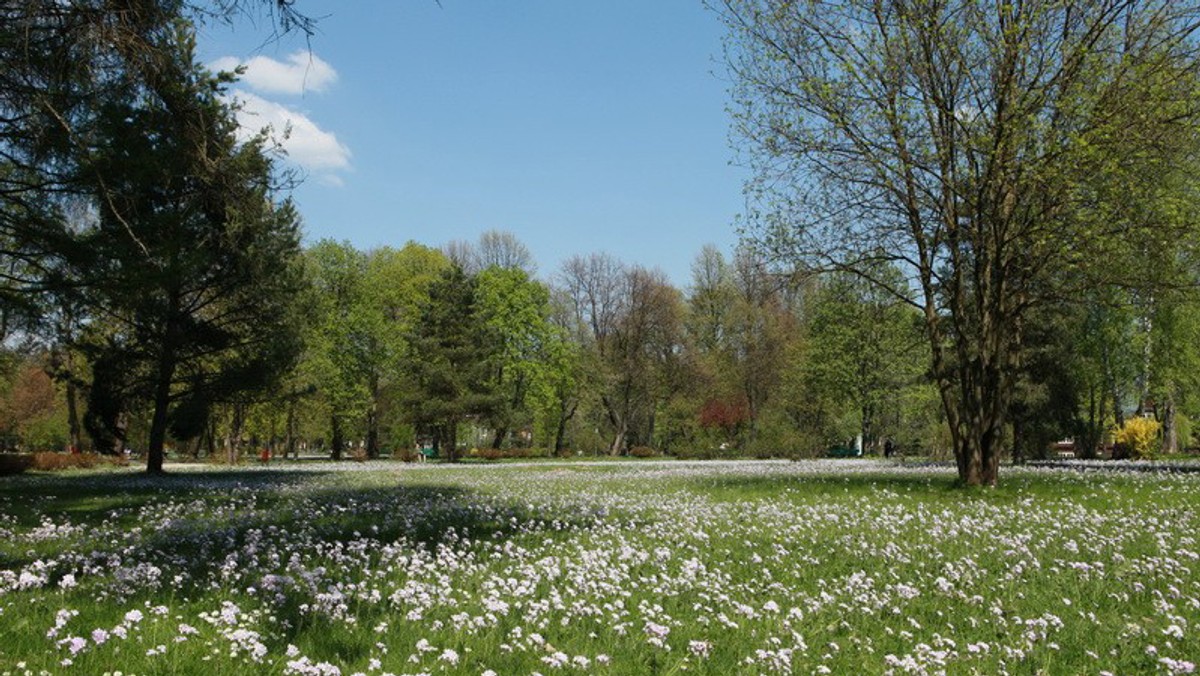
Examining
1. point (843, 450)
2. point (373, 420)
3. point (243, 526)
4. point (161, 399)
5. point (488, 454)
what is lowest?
point (843, 450)

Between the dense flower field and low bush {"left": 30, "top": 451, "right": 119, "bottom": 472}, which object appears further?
low bush {"left": 30, "top": 451, "right": 119, "bottom": 472}

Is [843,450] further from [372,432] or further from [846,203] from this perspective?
[846,203]

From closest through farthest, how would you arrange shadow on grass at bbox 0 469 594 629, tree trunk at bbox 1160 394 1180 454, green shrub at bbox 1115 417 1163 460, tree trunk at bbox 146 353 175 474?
1. shadow on grass at bbox 0 469 594 629
2. tree trunk at bbox 146 353 175 474
3. green shrub at bbox 1115 417 1163 460
4. tree trunk at bbox 1160 394 1180 454

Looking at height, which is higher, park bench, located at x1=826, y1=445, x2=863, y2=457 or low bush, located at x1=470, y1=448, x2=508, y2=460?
low bush, located at x1=470, y1=448, x2=508, y2=460

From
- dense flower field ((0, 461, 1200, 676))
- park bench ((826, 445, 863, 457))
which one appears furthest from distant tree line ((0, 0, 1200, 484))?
park bench ((826, 445, 863, 457))

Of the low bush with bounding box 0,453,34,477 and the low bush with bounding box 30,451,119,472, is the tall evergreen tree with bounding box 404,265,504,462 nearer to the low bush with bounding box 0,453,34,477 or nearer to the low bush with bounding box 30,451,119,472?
the low bush with bounding box 30,451,119,472

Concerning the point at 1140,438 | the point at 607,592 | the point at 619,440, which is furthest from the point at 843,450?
the point at 607,592

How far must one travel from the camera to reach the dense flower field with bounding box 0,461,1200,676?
5027 mm

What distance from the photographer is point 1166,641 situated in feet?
19.2

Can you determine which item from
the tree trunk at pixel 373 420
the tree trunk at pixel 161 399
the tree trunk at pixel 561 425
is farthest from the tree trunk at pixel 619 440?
the tree trunk at pixel 161 399

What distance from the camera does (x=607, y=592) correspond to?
6938 mm

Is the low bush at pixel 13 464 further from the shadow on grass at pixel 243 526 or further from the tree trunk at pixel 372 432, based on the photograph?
the tree trunk at pixel 372 432

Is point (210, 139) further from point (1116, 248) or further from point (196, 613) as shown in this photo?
point (1116, 248)

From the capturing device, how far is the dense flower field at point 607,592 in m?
5.03
